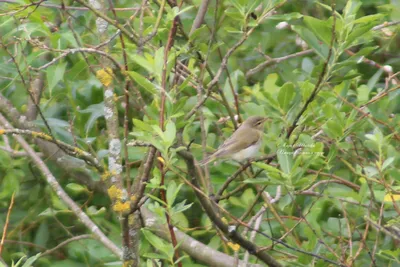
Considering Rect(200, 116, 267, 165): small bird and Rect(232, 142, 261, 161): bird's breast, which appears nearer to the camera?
Rect(200, 116, 267, 165): small bird

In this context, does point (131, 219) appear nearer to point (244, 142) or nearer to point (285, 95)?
point (285, 95)

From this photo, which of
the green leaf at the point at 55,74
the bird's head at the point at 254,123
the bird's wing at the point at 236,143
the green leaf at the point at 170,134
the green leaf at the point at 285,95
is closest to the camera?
the green leaf at the point at 170,134

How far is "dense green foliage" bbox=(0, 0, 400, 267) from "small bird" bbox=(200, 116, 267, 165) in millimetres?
75

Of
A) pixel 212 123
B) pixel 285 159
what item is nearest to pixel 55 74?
pixel 212 123

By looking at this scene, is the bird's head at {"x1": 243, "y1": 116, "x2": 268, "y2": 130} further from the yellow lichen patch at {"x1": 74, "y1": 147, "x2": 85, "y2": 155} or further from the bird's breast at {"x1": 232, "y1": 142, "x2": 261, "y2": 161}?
the yellow lichen patch at {"x1": 74, "y1": 147, "x2": 85, "y2": 155}

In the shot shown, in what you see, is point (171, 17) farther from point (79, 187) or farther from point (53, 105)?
point (53, 105)

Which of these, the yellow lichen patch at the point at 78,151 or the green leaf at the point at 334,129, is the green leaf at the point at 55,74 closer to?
the yellow lichen patch at the point at 78,151

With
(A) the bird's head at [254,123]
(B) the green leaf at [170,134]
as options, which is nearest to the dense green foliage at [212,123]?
(B) the green leaf at [170,134]

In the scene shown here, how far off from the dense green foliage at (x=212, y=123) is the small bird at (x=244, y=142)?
75 millimetres

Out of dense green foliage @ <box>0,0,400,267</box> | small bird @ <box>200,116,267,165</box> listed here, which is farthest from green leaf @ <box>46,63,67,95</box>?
small bird @ <box>200,116,267,165</box>

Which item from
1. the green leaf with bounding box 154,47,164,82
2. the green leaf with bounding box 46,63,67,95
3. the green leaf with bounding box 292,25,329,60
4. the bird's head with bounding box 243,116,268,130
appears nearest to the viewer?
the green leaf with bounding box 154,47,164,82

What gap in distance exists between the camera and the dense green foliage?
294 cm

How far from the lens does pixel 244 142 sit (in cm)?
473

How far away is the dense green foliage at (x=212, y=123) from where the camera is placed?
9.66 feet
